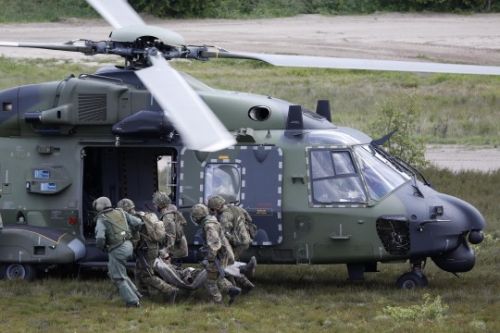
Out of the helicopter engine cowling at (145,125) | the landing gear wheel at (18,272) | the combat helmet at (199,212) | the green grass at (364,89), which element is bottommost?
the green grass at (364,89)

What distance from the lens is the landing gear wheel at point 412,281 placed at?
15597mm

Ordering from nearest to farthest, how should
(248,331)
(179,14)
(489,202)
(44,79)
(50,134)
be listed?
(248,331) → (50,134) → (489,202) → (44,79) → (179,14)

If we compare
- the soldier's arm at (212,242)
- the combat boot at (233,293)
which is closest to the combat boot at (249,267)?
the combat boot at (233,293)

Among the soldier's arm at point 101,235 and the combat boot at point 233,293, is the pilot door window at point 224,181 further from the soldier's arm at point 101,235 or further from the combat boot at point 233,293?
the soldier's arm at point 101,235

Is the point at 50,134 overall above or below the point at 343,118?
above

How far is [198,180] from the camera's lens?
1568cm

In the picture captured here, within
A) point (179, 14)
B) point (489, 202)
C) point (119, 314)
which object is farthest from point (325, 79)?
point (119, 314)

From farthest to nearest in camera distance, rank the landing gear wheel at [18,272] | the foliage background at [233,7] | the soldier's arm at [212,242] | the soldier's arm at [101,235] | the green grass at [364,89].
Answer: the foliage background at [233,7] < the green grass at [364,89] < the landing gear wheel at [18,272] < the soldier's arm at [212,242] < the soldier's arm at [101,235]

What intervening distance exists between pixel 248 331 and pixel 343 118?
20.6m

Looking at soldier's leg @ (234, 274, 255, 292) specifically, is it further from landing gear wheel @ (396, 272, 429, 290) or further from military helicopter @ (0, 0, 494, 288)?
landing gear wheel @ (396, 272, 429, 290)

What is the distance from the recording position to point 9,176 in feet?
53.0

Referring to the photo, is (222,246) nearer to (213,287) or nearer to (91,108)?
(213,287)

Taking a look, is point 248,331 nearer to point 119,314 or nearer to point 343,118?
point 119,314

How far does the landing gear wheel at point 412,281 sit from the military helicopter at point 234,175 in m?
0.01
